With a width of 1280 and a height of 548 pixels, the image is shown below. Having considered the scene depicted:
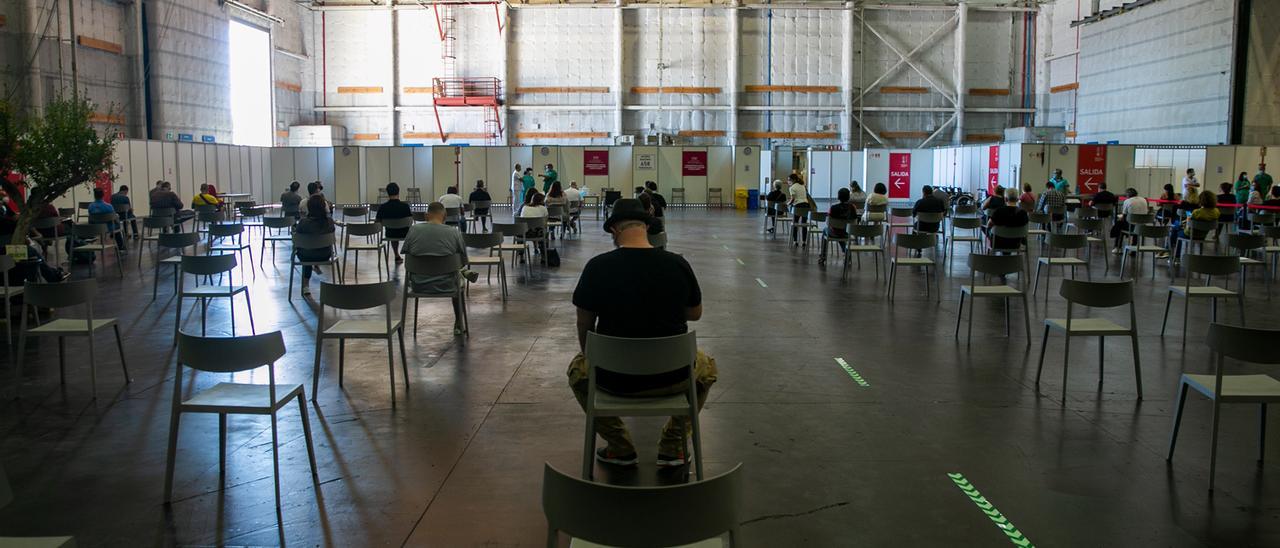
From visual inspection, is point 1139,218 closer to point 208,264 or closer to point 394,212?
point 394,212

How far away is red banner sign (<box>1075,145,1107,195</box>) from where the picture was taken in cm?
2581

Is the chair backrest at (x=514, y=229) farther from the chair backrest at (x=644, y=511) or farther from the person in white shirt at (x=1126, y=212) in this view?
the person in white shirt at (x=1126, y=212)

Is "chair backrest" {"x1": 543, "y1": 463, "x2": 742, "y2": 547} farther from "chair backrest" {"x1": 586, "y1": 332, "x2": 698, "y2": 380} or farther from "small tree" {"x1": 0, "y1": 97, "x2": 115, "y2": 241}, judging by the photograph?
"small tree" {"x1": 0, "y1": 97, "x2": 115, "y2": 241}

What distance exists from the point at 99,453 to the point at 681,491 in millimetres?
4045

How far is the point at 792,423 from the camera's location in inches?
215

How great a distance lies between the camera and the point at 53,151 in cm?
1109

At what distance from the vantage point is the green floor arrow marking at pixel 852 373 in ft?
21.2

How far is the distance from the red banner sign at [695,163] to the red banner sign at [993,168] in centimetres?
931

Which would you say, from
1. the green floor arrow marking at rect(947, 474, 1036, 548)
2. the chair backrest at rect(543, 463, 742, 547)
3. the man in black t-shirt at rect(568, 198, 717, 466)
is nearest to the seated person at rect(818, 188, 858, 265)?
the green floor arrow marking at rect(947, 474, 1036, 548)

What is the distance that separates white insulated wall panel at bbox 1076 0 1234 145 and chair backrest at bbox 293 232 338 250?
2508 centimetres

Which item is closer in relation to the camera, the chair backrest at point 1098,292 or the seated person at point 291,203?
the chair backrest at point 1098,292

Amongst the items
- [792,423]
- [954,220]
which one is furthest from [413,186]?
[792,423]

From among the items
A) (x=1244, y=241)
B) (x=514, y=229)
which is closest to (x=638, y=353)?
(x=514, y=229)

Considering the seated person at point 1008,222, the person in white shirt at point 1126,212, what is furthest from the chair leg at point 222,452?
the person in white shirt at point 1126,212
